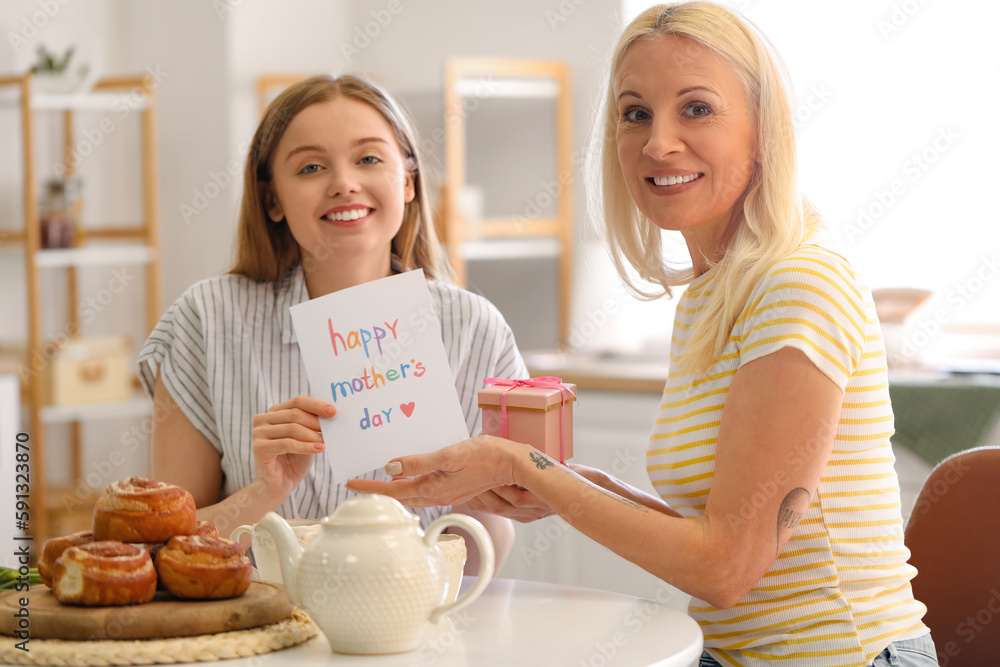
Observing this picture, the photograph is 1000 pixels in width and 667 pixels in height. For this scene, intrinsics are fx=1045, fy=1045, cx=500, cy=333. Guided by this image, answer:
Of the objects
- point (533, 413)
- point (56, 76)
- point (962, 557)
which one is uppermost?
point (56, 76)

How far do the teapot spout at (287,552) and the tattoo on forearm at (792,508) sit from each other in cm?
48

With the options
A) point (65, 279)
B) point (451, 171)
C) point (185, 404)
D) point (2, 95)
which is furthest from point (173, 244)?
point (185, 404)

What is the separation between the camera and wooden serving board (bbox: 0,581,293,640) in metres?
0.87

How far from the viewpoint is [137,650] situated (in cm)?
85

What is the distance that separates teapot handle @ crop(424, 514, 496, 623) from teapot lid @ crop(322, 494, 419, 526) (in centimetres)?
2

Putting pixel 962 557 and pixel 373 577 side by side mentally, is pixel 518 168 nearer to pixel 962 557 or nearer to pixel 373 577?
pixel 962 557

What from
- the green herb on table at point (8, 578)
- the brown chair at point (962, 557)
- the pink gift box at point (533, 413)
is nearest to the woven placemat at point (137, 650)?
the green herb on table at point (8, 578)

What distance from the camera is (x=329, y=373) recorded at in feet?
3.83

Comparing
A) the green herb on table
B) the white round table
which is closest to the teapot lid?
the white round table

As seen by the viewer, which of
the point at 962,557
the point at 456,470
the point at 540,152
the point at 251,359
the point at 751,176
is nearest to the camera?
the point at 456,470

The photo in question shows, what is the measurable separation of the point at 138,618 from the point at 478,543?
290mm

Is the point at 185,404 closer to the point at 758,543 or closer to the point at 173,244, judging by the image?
the point at 758,543

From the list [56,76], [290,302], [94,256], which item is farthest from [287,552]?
[56,76]

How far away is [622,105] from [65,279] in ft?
9.73
